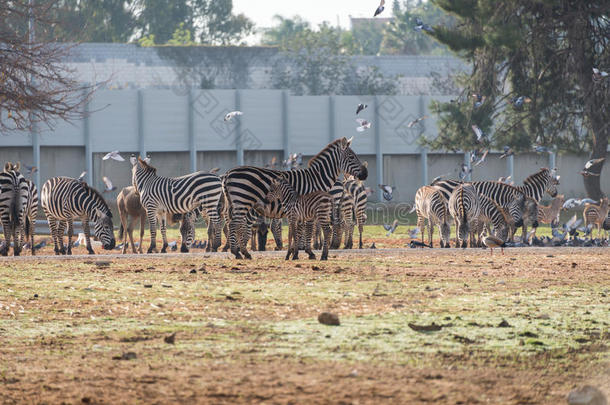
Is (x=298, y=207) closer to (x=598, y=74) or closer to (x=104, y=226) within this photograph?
(x=104, y=226)

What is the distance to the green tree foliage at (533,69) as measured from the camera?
3475cm

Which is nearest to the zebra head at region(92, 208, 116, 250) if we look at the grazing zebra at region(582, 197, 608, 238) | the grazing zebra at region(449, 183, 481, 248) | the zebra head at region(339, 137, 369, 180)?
the zebra head at region(339, 137, 369, 180)

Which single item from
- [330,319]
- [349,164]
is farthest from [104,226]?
[330,319]

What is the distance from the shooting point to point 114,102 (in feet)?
145

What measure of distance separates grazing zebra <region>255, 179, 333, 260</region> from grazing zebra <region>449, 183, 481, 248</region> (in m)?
5.04

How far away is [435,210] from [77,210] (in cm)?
796

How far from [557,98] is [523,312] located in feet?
95.6

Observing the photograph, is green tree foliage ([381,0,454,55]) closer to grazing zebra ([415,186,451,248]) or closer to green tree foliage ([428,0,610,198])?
green tree foliage ([428,0,610,198])

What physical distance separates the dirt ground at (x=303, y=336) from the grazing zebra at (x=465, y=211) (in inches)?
274

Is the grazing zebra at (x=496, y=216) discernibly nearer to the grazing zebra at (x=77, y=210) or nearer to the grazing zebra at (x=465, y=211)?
the grazing zebra at (x=465, y=211)

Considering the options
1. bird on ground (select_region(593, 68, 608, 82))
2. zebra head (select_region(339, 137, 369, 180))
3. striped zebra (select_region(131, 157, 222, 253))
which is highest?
bird on ground (select_region(593, 68, 608, 82))

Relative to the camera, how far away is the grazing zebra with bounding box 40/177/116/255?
22047 mm

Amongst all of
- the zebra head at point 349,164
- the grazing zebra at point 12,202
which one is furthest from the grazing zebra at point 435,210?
the grazing zebra at point 12,202

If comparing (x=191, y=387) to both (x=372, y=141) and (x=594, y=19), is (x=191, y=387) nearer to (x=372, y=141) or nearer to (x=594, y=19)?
(x=594, y=19)
